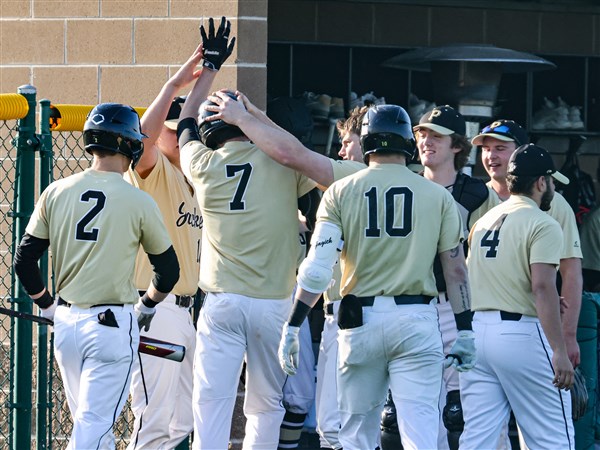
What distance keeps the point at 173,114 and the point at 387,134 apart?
1.67 metres

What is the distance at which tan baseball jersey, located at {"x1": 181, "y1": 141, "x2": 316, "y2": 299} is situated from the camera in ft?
20.4

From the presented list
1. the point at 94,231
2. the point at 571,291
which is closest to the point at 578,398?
the point at 571,291

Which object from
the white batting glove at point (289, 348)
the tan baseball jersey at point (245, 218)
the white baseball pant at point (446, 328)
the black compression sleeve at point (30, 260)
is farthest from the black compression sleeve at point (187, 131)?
the white baseball pant at point (446, 328)

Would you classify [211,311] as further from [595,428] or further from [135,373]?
[595,428]

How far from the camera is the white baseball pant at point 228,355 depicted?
618cm

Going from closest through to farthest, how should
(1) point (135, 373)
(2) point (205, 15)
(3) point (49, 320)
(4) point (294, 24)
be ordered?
(3) point (49, 320) < (1) point (135, 373) < (2) point (205, 15) < (4) point (294, 24)

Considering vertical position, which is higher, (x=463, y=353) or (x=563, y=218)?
(x=563, y=218)

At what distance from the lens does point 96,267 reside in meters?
5.78

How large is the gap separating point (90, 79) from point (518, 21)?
480cm

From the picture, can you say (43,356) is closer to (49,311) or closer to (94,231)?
(49,311)

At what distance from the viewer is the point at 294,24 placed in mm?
11445

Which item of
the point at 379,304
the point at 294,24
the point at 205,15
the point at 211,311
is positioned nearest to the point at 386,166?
the point at 379,304

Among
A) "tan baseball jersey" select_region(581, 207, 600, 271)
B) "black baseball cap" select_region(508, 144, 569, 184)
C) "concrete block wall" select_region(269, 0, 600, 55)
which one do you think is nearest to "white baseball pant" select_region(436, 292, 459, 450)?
"black baseball cap" select_region(508, 144, 569, 184)

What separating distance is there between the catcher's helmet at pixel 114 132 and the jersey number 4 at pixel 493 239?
180 cm
